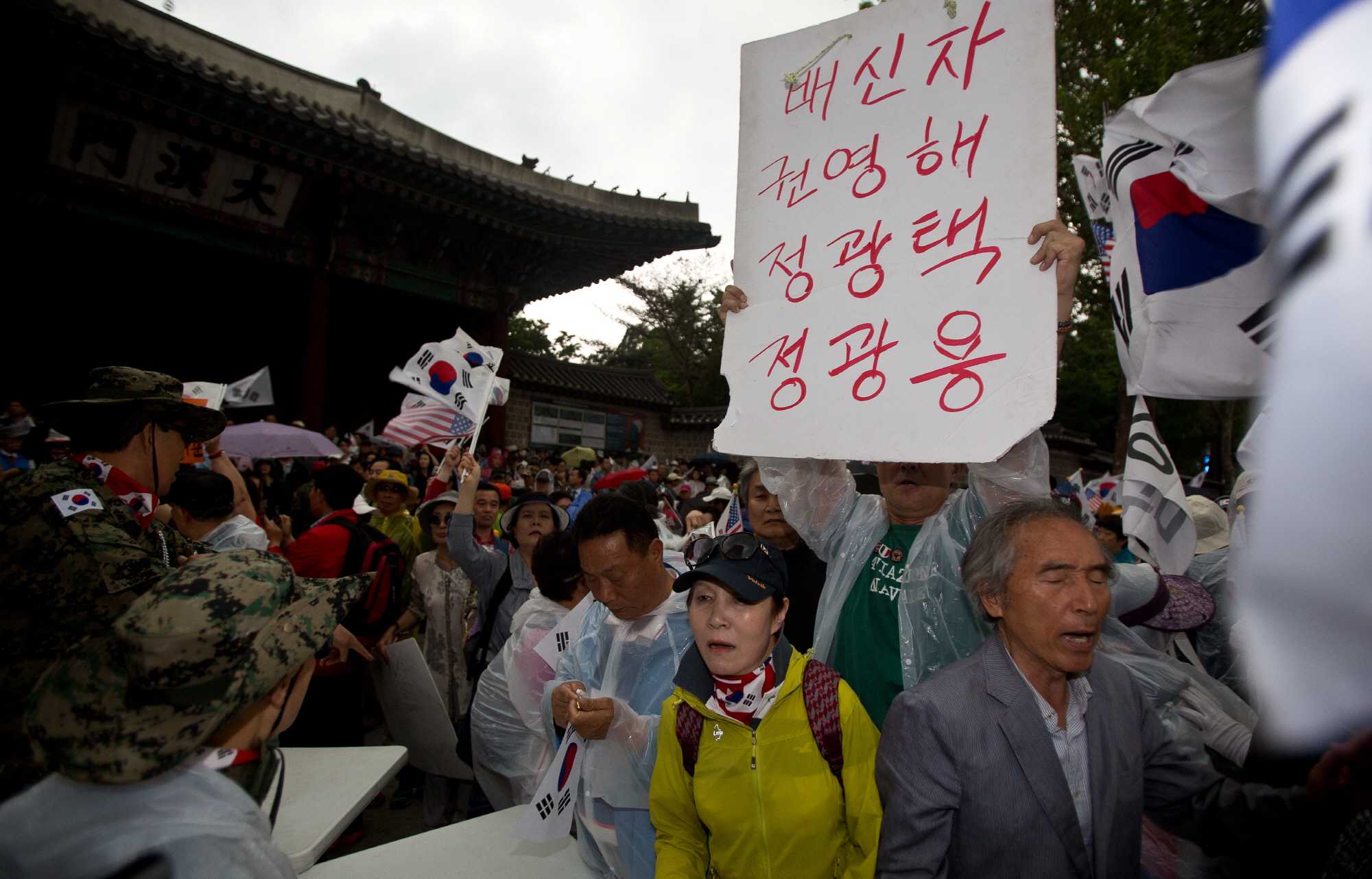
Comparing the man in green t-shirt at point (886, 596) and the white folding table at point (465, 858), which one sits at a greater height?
the man in green t-shirt at point (886, 596)

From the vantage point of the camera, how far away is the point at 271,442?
23.1 feet

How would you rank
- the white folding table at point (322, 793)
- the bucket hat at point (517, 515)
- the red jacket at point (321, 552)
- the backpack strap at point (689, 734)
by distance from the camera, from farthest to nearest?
the bucket hat at point (517, 515) → the red jacket at point (321, 552) → the white folding table at point (322, 793) → the backpack strap at point (689, 734)

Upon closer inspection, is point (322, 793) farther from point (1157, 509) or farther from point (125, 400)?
point (1157, 509)

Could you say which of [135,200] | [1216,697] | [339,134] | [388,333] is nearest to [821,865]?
[1216,697]

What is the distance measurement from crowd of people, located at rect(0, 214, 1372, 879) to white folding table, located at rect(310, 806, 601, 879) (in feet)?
0.43

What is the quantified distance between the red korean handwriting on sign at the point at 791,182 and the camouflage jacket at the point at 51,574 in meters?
1.85

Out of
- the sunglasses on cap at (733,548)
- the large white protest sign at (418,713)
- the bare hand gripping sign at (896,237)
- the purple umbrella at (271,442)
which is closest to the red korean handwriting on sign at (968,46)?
the bare hand gripping sign at (896,237)

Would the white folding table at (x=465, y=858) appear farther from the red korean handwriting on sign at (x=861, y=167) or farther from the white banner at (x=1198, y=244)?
the white banner at (x=1198, y=244)

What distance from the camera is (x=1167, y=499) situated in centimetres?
212

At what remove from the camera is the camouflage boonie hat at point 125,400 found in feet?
6.51

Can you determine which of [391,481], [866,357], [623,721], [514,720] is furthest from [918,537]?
[391,481]

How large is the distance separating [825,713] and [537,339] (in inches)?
1404

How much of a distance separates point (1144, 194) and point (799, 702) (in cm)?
181

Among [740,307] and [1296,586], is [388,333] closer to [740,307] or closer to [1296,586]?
[740,307]
